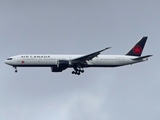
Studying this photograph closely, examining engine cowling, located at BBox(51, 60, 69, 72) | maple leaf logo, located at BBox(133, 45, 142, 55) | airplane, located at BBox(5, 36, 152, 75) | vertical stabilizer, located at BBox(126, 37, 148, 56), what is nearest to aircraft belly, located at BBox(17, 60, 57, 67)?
airplane, located at BBox(5, 36, 152, 75)

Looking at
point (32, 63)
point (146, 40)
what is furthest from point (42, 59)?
point (146, 40)

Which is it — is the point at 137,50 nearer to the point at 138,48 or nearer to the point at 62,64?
the point at 138,48

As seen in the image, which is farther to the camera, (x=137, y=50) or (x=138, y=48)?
(x=138, y=48)

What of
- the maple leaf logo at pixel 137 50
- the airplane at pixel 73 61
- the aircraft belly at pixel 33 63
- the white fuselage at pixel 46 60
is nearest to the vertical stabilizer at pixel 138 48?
the maple leaf logo at pixel 137 50

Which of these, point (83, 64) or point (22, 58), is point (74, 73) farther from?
point (22, 58)

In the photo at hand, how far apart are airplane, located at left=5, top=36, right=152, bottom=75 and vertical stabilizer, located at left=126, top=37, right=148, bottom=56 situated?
1.08m

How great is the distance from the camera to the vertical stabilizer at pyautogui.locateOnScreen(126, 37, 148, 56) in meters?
111

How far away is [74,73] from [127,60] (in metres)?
11.6

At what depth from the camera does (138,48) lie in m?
112

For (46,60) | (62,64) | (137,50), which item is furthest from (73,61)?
(137,50)

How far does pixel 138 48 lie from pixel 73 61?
56.1 feet

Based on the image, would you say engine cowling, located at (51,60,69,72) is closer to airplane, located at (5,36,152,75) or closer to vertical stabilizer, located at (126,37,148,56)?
airplane, located at (5,36,152,75)

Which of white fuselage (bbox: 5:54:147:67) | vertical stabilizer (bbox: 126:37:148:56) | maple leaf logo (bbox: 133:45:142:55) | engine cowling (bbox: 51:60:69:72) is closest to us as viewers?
white fuselage (bbox: 5:54:147:67)

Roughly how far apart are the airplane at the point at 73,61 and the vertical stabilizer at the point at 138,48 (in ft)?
3.53
